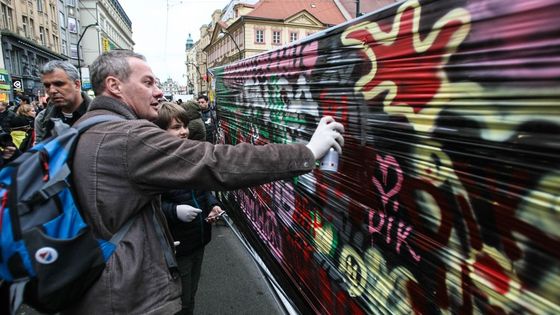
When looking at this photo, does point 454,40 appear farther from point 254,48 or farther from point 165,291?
point 254,48

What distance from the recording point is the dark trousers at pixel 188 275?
2627mm

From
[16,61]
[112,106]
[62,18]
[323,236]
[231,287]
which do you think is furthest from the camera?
[62,18]

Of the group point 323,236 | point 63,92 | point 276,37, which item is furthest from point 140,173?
point 276,37

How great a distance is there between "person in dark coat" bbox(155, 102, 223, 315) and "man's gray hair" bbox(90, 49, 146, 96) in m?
0.99

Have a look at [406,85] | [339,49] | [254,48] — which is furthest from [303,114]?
[254,48]

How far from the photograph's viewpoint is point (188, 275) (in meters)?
2.68

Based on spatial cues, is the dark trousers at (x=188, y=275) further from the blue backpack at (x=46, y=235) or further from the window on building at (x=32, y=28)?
the window on building at (x=32, y=28)

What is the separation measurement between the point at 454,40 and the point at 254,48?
1892 inches

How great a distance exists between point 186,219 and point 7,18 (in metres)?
34.9

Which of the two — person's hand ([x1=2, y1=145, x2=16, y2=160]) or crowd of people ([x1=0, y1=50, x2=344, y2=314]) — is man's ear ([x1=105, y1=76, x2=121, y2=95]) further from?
person's hand ([x1=2, y1=145, x2=16, y2=160])

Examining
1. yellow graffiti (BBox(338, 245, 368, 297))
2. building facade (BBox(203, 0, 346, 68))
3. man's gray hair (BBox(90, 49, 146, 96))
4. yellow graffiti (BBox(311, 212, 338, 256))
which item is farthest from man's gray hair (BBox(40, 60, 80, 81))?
building facade (BBox(203, 0, 346, 68))

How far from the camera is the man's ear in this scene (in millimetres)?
1729

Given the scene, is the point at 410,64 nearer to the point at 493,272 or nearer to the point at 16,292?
the point at 493,272

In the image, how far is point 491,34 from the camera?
3.09 feet
